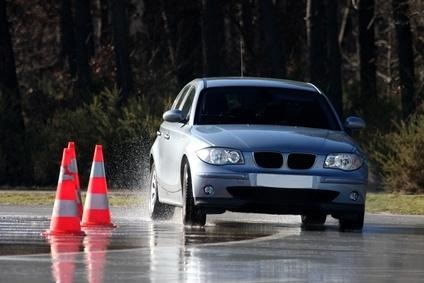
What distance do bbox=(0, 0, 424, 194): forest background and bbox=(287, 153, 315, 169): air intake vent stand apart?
3615mm

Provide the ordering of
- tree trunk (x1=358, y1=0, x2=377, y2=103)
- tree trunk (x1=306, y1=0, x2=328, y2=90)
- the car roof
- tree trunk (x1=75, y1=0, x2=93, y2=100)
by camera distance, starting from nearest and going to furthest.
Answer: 1. the car roof
2. tree trunk (x1=306, y1=0, x2=328, y2=90)
3. tree trunk (x1=75, y1=0, x2=93, y2=100)
4. tree trunk (x1=358, y1=0, x2=377, y2=103)

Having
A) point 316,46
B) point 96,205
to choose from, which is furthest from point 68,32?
point 96,205

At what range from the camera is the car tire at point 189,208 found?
16906mm

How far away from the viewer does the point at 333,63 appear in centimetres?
3788

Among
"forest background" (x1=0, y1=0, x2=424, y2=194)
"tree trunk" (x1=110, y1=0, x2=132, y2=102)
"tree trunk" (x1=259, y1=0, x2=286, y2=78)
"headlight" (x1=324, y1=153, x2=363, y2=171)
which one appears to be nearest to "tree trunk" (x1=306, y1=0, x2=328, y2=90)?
"forest background" (x1=0, y1=0, x2=424, y2=194)

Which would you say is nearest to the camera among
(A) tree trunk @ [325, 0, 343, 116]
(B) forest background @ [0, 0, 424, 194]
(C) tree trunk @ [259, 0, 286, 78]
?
(B) forest background @ [0, 0, 424, 194]

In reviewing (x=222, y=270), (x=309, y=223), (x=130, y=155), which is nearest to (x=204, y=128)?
(x=309, y=223)

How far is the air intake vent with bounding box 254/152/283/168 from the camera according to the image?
16688 mm

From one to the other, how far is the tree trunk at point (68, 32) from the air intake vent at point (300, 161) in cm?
3403

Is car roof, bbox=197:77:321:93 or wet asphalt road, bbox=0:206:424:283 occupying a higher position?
car roof, bbox=197:77:321:93

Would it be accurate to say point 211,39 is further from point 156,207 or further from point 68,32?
point 156,207

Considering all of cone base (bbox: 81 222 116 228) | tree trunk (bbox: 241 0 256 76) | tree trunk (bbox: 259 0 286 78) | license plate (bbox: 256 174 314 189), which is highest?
license plate (bbox: 256 174 314 189)

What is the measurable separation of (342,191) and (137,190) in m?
10.9

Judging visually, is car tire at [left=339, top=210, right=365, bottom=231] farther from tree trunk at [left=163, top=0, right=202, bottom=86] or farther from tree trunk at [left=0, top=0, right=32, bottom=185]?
tree trunk at [left=163, top=0, right=202, bottom=86]
